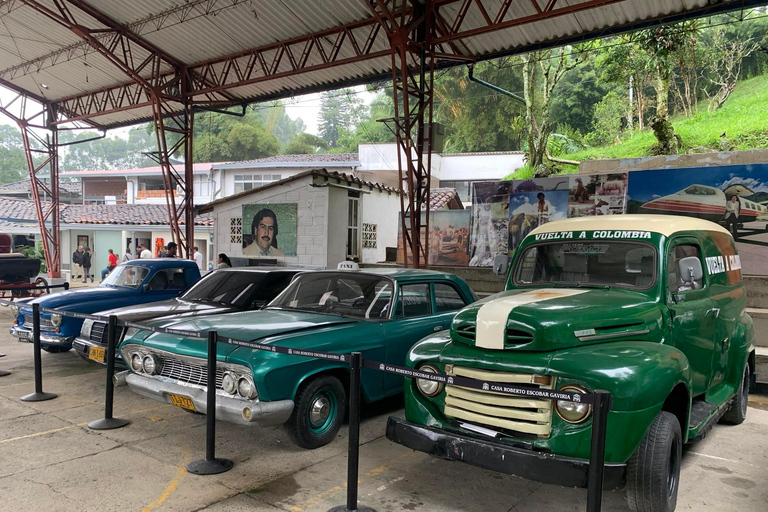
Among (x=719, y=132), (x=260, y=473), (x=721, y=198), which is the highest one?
(x=719, y=132)

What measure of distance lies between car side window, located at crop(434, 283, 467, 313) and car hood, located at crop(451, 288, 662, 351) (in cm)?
190

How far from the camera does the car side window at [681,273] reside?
14.7ft

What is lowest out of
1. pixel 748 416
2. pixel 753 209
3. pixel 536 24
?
pixel 748 416

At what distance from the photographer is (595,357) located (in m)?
3.48

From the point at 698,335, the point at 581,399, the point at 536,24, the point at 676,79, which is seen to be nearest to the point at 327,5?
the point at 536,24

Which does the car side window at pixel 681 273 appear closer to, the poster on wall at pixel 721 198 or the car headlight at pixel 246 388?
the car headlight at pixel 246 388

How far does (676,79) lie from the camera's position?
33312mm

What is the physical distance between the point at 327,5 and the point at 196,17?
3.55 m

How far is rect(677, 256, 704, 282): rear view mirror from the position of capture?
4.49 meters

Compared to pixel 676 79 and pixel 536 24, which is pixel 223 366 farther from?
pixel 676 79

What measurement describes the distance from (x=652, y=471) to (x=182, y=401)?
144 inches

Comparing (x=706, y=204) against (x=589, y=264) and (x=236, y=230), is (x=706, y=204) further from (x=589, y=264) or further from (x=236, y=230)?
(x=236, y=230)

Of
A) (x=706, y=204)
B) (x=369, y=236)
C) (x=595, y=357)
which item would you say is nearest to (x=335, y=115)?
(x=369, y=236)

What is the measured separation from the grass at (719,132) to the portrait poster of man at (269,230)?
12.1 metres
